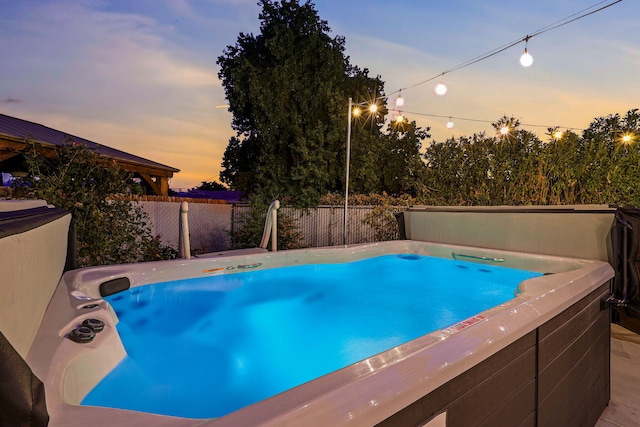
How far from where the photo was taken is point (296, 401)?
0.75 meters

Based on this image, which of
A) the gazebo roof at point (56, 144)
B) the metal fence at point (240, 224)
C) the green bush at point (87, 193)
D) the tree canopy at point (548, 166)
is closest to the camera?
the green bush at point (87, 193)

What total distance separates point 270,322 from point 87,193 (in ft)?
7.27

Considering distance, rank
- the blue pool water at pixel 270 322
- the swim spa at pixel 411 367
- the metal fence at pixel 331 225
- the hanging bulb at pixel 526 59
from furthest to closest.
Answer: the metal fence at pixel 331 225 < the hanging bulb at pixel 526 59 < the blue pool water at pixel 270 322 < the swim spa at pixel 411 367

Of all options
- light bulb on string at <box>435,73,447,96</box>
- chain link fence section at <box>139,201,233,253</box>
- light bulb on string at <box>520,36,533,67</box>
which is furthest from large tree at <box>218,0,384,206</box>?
light bulb on string at <box>520,36,533,67</box>

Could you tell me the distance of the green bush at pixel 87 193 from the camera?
321cm

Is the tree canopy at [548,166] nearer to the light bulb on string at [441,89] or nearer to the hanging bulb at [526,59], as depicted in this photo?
the light bulb on string at [441,89]

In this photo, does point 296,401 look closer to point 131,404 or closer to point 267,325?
point 131,404

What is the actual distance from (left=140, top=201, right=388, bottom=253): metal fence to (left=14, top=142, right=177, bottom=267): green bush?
8.75 feet

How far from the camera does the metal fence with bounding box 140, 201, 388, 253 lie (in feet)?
23.1

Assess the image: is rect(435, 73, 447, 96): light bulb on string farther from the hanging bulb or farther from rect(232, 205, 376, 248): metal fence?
rect(232, 205, 376, 248): metal fence

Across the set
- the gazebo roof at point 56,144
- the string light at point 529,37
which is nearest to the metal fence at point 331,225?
the gazebo roof at point 56,144

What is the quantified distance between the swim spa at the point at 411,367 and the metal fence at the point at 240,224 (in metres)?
4.75

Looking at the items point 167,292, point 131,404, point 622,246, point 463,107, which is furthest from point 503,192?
point 131,404

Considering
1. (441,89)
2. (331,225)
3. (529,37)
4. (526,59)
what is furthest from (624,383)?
(331,225)
